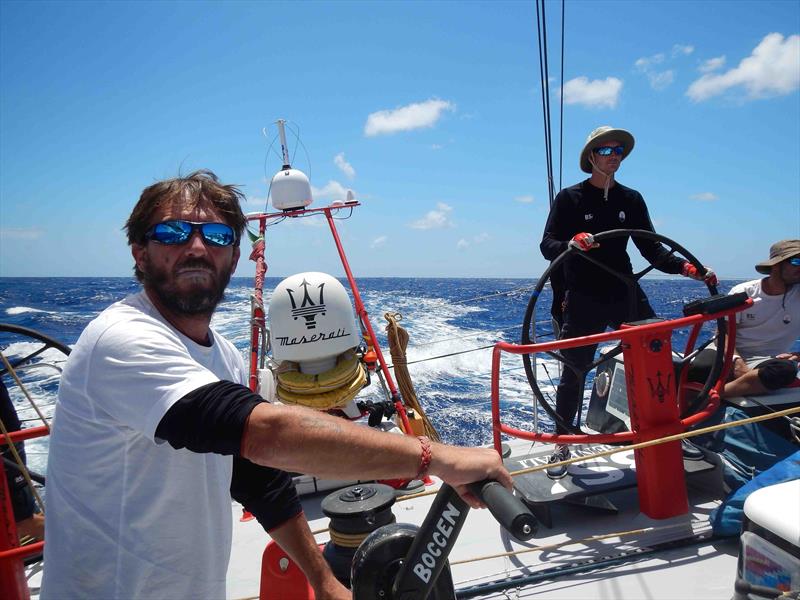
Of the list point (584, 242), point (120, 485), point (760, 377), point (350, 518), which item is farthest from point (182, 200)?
point (760, 377)

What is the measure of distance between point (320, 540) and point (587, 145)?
2.47m

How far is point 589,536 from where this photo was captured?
2311 millimetres

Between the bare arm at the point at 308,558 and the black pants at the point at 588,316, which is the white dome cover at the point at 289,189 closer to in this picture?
the black pants at the point at 588,316

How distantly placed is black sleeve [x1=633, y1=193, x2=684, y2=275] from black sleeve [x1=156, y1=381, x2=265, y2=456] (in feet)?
7.90

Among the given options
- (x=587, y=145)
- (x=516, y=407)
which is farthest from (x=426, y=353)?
(x=587, y=145)

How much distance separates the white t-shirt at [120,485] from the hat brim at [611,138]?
99.9 inches

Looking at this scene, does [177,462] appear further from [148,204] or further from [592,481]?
[592,481]

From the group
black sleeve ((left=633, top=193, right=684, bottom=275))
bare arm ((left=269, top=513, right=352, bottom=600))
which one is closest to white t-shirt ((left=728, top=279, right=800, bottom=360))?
black sleeve ((left=633, top=193, right=684, bottom=275))

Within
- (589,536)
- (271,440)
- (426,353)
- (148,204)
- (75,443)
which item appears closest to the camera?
(271,440)

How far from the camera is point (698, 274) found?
252 cm

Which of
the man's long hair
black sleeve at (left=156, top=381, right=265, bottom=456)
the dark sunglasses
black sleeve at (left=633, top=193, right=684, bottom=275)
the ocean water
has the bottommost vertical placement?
the ocean water

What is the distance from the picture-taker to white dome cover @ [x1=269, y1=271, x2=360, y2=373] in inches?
131

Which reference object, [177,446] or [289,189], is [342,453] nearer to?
[177,446]

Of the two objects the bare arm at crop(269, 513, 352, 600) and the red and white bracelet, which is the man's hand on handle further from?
the bare arm at crop(269, 513, 352, 600)
